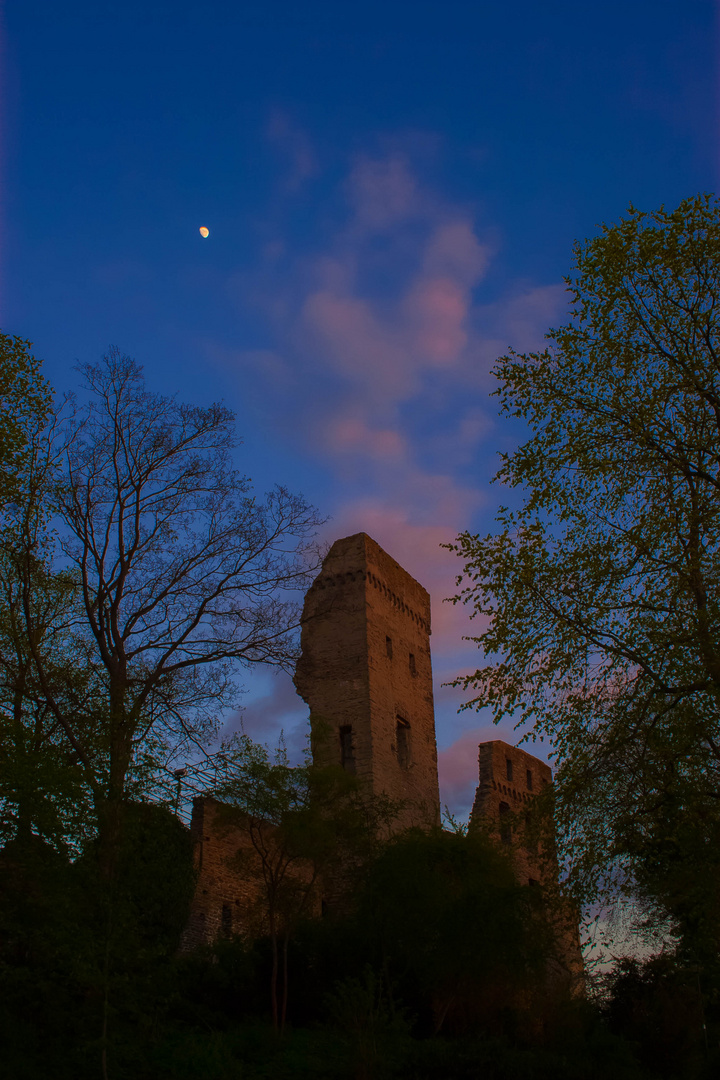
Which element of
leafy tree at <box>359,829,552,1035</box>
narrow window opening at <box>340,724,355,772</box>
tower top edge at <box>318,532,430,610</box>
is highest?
tower top edge at <box>318,532,430,610</box>

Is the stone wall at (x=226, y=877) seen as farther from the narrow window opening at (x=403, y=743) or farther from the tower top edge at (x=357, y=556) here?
the tower top edge at (x=357, y=556)

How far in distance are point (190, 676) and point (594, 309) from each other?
9.03m

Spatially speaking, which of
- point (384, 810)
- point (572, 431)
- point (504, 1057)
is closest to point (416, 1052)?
point (504, 1057)

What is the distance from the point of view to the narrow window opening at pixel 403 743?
24641 mm

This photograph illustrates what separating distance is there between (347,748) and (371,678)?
1839 mm

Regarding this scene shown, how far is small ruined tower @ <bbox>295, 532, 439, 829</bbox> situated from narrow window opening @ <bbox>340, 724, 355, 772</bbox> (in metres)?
0.02

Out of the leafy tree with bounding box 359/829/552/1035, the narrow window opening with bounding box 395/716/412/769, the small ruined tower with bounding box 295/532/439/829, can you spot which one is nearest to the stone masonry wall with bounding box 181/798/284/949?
the leafy tree with bounding box 359/829/552/1035

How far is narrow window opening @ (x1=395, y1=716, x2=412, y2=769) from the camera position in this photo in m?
24.6

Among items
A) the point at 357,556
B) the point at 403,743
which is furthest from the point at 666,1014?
the point at 357,556

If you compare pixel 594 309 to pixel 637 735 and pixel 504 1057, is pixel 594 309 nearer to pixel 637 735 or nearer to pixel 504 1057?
pixel 637 735

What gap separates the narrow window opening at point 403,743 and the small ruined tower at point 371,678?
27 millimetres

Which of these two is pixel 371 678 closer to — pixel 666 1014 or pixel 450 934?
pixel 450 934

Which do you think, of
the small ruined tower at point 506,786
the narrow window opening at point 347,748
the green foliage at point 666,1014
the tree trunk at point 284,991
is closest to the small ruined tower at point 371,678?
the narrow window opening at point 347,748

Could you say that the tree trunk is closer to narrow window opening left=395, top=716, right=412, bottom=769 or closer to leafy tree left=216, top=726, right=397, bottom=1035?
leafy tree left=216, top=726, right=397, bottom=1035
